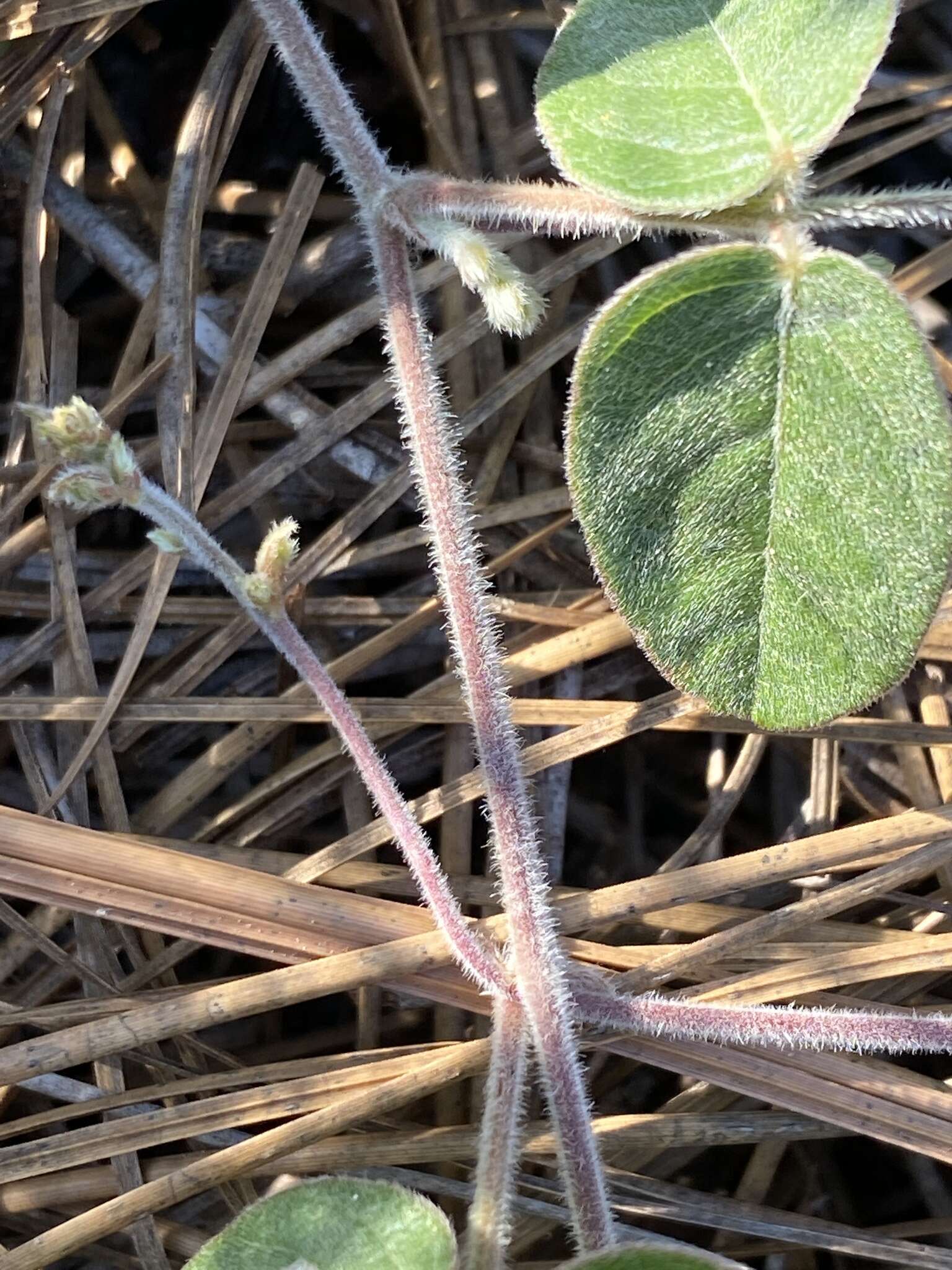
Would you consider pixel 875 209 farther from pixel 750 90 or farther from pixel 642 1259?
pixel 642 1259

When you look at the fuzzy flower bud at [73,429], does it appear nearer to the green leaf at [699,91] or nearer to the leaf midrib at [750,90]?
the green leaf at [699,91]

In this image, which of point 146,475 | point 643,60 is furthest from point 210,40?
point 643,60

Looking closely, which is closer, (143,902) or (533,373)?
(143,902)

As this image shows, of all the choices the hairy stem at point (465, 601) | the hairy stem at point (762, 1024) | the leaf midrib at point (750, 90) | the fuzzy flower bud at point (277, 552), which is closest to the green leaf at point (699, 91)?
the leaf midrib at point (750, 90)

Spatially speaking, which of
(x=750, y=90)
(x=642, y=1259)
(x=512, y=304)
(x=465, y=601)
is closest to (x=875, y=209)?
(x=750, y=90)

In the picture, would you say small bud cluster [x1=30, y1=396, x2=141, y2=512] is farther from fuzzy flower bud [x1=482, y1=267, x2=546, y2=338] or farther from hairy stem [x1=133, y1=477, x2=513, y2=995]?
fuzzy flower bud [x1=482, y1=267, x2=546, y2=338]

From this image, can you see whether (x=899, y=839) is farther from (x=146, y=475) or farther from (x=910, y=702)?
(x=146, y=475)
